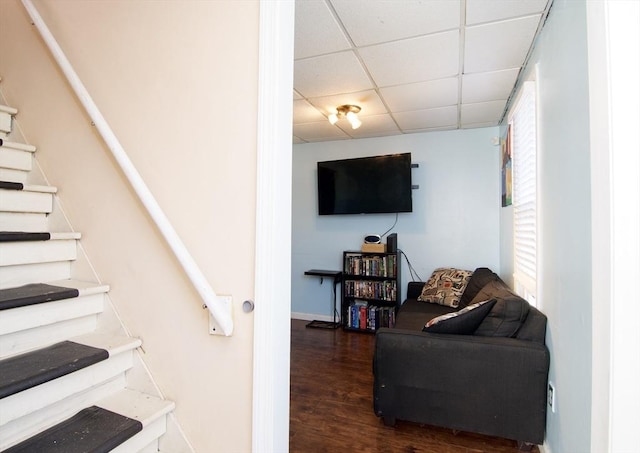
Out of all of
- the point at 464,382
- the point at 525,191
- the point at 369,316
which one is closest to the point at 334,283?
the point at 369,316

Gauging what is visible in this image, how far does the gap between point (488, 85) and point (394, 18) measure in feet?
4.20

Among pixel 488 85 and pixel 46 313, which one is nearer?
pixel 46 313

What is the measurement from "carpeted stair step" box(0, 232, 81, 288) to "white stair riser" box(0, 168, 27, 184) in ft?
1.44

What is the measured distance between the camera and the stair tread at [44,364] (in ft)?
2.91

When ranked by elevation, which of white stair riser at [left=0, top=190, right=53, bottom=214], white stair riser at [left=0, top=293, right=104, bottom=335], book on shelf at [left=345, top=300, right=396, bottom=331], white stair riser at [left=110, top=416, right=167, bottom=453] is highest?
white stair riser at [left=0, top=190, right=53, bottom=214]

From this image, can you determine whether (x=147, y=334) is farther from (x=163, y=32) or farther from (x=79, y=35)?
(x=79, y=35)

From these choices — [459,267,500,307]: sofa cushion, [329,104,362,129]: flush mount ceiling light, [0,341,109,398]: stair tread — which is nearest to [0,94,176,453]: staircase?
[0,341,109,398]: stair tread

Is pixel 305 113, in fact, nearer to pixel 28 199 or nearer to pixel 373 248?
pixel 373 248

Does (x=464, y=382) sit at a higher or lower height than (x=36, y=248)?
lower

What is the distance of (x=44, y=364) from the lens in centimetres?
100

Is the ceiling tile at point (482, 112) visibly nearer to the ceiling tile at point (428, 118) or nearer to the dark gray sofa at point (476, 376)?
the ceiling tile at point (428, 118)

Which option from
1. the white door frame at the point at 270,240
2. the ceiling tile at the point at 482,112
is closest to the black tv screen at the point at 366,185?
the ceiling tile at the point at 482,112

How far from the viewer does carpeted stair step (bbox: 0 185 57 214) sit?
131cm

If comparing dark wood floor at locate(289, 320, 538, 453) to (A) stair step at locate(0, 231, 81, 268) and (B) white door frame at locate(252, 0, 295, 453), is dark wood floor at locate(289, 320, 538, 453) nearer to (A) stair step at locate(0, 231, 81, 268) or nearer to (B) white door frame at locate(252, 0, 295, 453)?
(B) white door frame at locate(252, 0, 295, 453)
